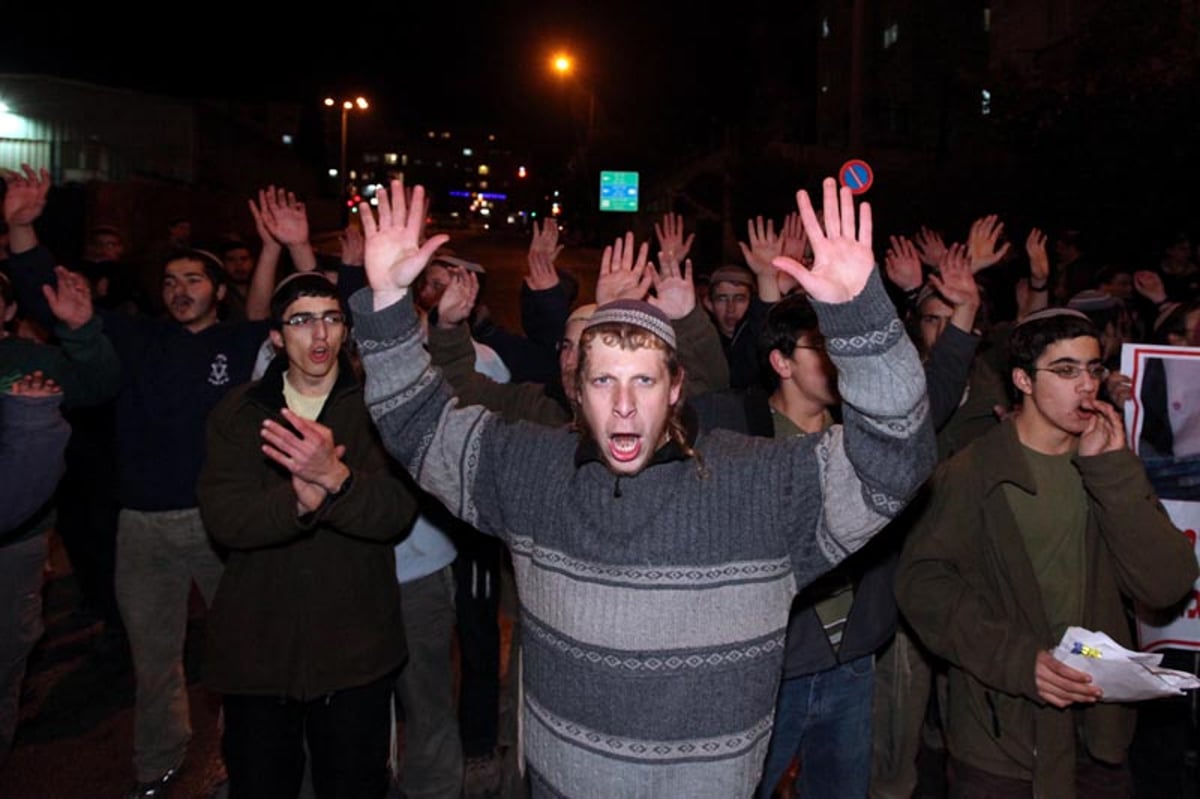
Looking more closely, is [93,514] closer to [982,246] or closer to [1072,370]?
[982,246]

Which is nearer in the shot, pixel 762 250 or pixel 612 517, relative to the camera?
pixel 612 517

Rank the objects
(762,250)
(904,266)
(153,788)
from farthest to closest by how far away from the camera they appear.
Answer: (904,266) < (762,250) < (153,788)

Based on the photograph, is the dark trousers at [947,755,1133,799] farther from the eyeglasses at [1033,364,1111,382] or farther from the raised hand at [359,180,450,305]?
the raised hand at [359,180,450,305]

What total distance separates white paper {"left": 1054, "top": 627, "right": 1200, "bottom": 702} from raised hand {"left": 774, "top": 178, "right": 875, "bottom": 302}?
5.29ft

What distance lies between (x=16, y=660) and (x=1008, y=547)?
4044mm

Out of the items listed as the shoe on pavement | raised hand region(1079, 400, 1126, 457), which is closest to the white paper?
raised hand region(1079, 400, 1126, 457)

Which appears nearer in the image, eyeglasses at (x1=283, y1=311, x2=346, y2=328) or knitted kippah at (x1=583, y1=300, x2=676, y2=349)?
knitted kippah at (x1=583, y1=300, x2=676, y2=349)

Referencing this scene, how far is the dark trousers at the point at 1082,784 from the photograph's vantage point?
11.7ft

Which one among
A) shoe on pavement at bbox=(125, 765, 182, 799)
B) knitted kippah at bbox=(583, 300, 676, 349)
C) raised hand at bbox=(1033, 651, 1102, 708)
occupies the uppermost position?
knitted kippah at bbox=(583, 300, 676, 349)

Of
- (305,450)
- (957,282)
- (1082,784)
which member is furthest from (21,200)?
(1082,784)

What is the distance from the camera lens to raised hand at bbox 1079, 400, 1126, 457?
3471 mm

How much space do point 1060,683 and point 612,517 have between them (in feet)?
5.28

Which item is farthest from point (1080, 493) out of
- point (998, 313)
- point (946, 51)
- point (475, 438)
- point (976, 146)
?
point (946, 51)

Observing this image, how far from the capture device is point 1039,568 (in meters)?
3.66
